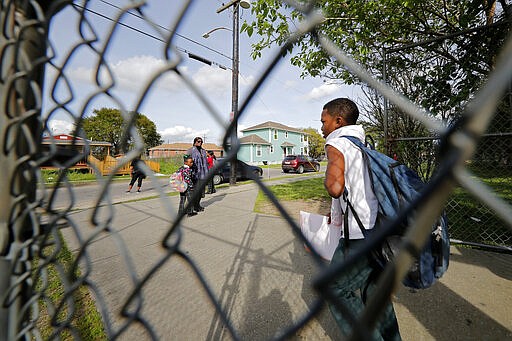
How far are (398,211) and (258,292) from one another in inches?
64.5

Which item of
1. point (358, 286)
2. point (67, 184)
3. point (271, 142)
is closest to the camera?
point (67, 184)

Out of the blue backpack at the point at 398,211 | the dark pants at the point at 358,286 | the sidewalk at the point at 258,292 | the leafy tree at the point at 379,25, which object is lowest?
the sidewalk at the point at 258,292

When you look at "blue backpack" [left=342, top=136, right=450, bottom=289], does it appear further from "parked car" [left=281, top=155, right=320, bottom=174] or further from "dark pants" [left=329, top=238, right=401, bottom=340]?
"parked car" [left=281, top=155, right=320, bottom=174]

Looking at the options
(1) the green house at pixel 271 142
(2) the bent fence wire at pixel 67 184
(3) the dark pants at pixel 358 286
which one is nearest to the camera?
(2) the bent fence wire at pixel 67 184

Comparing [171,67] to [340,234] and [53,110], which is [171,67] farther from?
[340,234]

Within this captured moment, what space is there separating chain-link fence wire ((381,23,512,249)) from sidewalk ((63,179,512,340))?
1070 millimetres

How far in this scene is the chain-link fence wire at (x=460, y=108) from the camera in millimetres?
3283

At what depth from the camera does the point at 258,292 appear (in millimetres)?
2473

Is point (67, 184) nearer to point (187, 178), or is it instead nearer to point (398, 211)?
point (398, 211)

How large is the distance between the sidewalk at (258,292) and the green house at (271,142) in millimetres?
29381

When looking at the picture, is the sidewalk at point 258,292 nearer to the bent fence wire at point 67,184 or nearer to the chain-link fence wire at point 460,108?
the bent fence wire at point 67,184

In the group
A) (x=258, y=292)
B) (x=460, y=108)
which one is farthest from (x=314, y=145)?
(x=258, y=292)

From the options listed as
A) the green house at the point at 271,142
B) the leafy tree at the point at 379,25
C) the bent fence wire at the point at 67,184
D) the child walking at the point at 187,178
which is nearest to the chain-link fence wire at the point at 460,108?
the leafy tree at the point at 379,25

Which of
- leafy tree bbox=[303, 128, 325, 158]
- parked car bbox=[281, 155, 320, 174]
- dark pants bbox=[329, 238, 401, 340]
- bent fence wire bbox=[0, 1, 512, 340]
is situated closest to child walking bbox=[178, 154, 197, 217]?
dark pants bbox=[329, 238, 401, 340]
